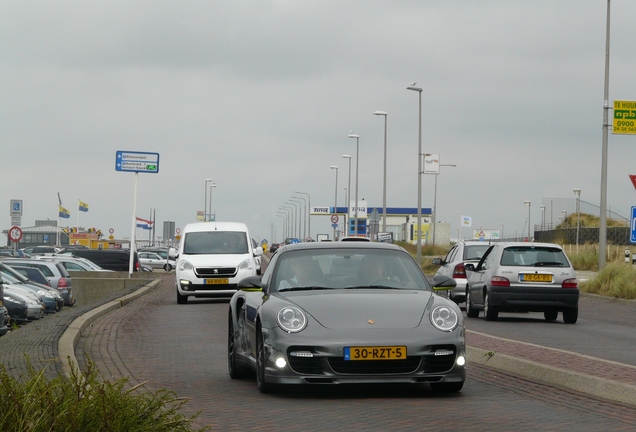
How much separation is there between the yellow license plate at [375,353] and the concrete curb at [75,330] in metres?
2.19

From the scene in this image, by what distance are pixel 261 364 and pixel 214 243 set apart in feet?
68.7

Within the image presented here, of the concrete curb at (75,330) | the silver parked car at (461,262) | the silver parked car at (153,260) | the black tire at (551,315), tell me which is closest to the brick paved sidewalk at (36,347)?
the concrete curb at (75,330)

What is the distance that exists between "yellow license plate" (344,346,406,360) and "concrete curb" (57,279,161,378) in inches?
86.1

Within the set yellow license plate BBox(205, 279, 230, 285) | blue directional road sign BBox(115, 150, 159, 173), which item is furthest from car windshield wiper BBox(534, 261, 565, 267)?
blue directional road sign BBox(115, 150, 159, 173)

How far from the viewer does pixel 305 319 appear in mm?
9594

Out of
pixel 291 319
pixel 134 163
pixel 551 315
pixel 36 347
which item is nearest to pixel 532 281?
pixel 551 315

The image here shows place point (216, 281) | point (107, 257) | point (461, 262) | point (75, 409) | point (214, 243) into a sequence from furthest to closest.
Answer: point (107, 257) < point (214, 243) < point (216, 281) < point (461, 262) < point (75, 409)

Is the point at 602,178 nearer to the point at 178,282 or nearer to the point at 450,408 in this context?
the point at 178,282

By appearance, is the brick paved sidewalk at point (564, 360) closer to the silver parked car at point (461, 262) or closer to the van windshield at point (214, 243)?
the silver parked car at point (461, 262)

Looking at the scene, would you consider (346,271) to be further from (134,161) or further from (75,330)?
(134,161)

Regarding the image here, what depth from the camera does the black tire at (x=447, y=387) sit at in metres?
9.89

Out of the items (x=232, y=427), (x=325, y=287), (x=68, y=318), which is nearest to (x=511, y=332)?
(x=68, y=318)

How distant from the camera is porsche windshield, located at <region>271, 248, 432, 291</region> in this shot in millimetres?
10469

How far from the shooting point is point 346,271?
10.6 m
